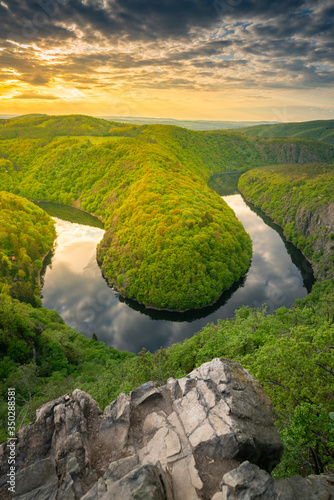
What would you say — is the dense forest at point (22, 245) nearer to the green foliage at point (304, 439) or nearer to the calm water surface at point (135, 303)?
the calm water surface at point (135, 303)

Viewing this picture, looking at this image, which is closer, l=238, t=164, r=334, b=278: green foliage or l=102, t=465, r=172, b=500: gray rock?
l=102, t=465, r=172, b=500: gray rock

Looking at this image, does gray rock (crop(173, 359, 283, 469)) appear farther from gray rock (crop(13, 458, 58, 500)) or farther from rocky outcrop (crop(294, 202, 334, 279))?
rocky outcrop (crop(294, 202, 334, 279))

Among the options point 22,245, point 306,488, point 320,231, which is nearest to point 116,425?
point 306,488

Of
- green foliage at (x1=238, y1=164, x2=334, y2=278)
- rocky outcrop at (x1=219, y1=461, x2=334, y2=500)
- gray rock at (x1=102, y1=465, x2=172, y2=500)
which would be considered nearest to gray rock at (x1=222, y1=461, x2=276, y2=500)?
rocky outcrop at (x1=219, y1=461, x2=334, y2=500)

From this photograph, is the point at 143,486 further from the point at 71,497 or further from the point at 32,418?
the point at 32,418

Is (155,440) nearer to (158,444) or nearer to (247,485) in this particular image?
(158,444)

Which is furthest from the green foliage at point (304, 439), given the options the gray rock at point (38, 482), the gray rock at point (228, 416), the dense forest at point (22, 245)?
the dense forest at point (22, 245)
